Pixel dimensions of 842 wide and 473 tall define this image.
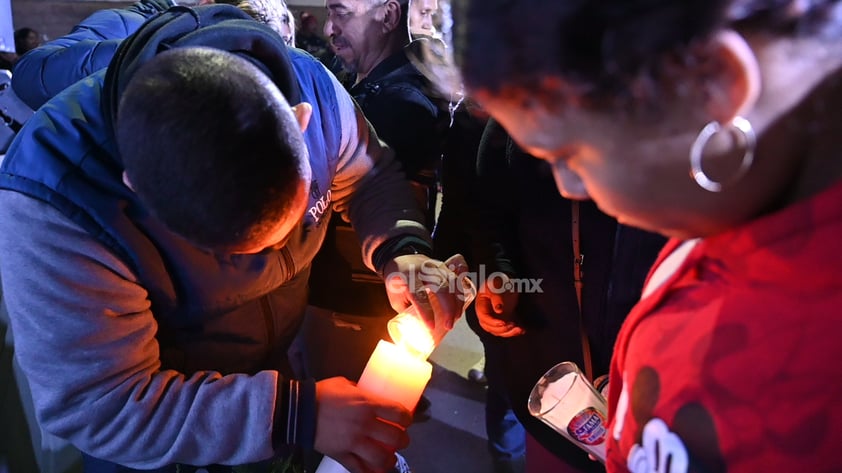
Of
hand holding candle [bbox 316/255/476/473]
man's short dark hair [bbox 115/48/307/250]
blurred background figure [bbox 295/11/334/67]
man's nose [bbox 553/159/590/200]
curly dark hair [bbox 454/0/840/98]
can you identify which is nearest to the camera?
curly dark hair [bbox 454/0/840/98]

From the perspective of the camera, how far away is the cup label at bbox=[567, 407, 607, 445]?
89 centimetres

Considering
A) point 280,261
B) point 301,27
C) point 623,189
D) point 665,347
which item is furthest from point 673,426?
point 301,27

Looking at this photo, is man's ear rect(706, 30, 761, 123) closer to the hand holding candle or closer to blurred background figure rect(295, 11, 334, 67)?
the hand holding candle

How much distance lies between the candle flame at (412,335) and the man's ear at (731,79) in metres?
Answer: 0.73

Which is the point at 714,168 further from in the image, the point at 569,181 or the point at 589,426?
the point at 589,426

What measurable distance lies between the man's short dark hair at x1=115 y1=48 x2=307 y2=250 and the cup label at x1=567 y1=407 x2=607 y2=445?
576mm

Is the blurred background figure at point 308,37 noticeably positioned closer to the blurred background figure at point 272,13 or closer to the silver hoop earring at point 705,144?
the blurred background figure at point 272,13

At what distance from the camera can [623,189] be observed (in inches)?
18.2

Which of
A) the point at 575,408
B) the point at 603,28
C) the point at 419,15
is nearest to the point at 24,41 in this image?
the point at 419,15

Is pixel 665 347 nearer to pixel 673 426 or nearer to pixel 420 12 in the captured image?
pixel 673 426

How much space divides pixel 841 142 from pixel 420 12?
1467 millimetres

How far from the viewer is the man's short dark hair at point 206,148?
677 millimetres

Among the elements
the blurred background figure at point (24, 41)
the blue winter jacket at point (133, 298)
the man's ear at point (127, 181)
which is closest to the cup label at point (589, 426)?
the blue winter jacket at point (133, 298)

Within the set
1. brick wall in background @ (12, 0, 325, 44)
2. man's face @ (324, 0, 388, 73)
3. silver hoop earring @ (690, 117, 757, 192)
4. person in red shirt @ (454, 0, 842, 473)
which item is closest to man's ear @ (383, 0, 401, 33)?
man's face @ (324, 0, 388, 73)
